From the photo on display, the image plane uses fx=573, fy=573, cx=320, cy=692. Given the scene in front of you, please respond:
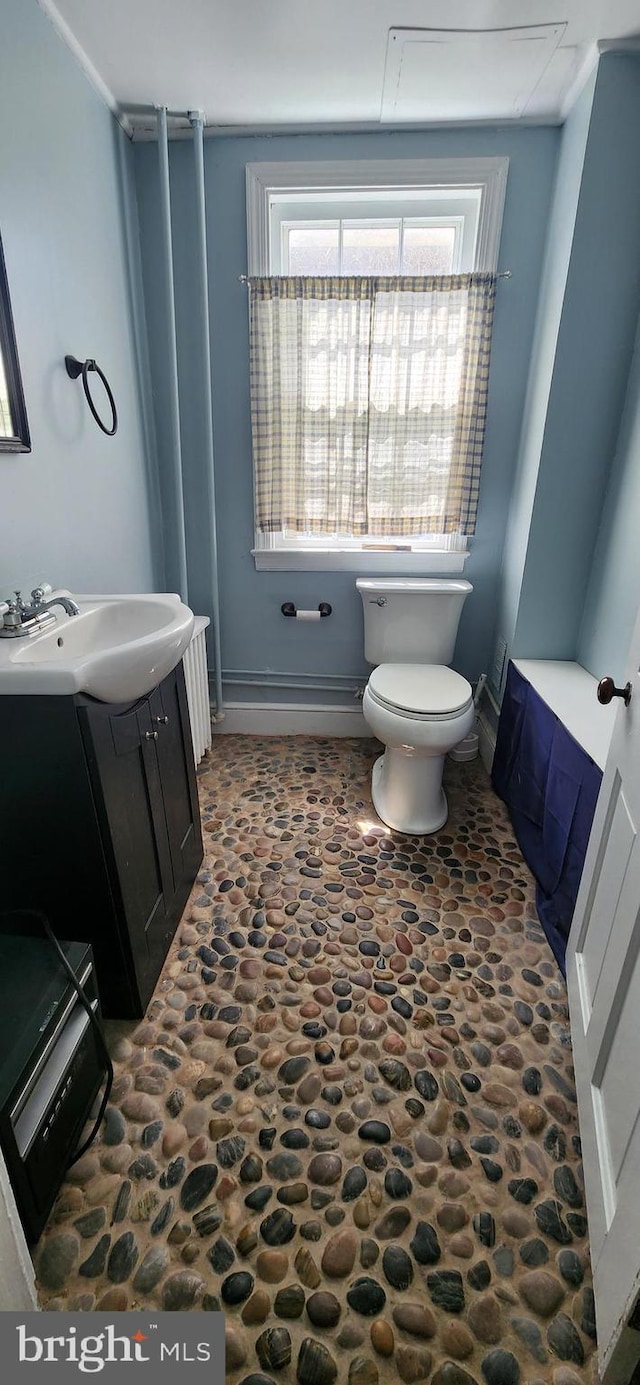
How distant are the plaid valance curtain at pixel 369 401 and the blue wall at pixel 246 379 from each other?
92mm

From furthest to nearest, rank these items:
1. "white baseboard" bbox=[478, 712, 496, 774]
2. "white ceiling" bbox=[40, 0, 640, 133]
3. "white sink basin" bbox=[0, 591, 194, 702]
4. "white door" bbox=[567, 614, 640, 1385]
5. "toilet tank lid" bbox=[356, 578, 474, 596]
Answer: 1. "white baseboard" bbox=[478, 712, 496, 774]
2. "toilet tank lid" bbox=[356, 578, 474, 596]
3. "white ceiling" bbox=[40, 0, 640, 133]
4. "white sink basin" bbox=[0, 591, 194, 702]
5. "white door" bbox=[567, 614, 640, 1385]

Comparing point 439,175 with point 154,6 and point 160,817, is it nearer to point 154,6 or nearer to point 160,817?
point 154,6

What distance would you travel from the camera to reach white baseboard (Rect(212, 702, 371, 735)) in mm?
2619

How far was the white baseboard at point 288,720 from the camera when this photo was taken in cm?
262

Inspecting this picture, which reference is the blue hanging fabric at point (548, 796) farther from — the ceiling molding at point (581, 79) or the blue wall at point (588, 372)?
the ceiling molding at point (581, 79)

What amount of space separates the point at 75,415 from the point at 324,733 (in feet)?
5.20

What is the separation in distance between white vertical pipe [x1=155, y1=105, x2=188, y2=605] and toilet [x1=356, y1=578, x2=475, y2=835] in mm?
728

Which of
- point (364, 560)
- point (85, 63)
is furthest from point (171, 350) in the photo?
point (364, 560)

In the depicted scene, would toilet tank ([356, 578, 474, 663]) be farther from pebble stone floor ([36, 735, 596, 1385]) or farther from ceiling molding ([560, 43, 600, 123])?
ceiling molding ([560, 43, 600, 123])

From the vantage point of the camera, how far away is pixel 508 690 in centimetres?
212

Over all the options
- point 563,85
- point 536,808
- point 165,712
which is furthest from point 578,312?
point 165,712

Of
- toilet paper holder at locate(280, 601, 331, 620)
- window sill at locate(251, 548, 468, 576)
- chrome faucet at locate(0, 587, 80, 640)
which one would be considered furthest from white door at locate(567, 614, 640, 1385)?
toilet paper holder at locate(280, 601, 331, 620)

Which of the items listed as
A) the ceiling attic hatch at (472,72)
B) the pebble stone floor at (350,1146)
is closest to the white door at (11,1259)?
the pebble stone floor at (350,1146)

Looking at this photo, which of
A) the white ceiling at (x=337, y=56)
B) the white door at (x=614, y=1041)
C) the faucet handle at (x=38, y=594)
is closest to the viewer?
the white door at (x=614, y=1041)
